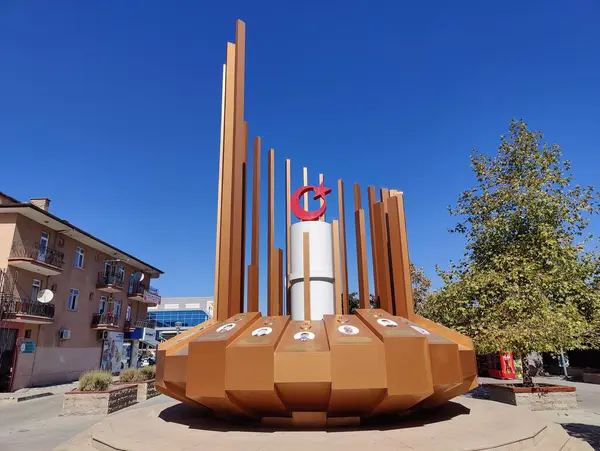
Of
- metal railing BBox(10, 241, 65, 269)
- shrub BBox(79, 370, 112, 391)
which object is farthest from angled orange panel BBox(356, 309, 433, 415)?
metal railing BBox(10, 241, 65, 269)

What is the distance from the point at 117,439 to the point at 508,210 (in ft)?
59.3

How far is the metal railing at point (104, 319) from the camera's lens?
3253 centimetres

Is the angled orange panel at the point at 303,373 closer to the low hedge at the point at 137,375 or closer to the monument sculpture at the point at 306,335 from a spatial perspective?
the monument sculpture at the point at 306,335

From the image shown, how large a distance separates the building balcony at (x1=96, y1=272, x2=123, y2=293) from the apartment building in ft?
0.26

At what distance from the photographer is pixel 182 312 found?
8581cm

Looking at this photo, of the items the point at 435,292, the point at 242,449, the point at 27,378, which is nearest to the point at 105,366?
the point at 27,378

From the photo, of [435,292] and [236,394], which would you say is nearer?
[236,394]

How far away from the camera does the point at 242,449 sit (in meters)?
7.04

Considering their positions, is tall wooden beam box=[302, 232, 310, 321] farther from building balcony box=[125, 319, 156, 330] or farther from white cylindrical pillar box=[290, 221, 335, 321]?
building balcony box=[125, 319, 156, 330]

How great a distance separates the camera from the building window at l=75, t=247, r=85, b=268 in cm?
3086

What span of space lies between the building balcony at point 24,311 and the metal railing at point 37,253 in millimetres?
2634

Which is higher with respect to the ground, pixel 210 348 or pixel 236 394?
pixel 210 348

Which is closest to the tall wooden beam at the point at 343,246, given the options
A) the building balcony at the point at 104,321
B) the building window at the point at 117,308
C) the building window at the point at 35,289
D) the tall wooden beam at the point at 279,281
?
the tall wooden beam at the point at 279,281

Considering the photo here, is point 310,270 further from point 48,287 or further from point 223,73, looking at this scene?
point 48,287
